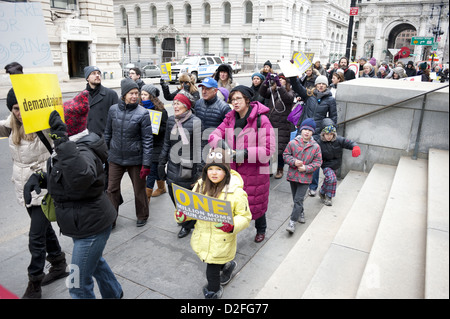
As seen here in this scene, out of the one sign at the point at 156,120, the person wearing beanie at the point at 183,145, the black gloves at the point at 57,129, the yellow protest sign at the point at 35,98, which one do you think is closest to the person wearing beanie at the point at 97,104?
the one sign at the point at 156,120

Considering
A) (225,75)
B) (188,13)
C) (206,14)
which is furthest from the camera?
(188,13)

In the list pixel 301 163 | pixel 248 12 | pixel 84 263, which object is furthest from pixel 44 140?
pixel 248 12

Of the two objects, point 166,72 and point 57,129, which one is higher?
point 166,72

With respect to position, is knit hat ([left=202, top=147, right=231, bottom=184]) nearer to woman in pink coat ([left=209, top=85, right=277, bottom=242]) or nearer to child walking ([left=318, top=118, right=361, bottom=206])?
woman in pink coat ([left=209, top=85, right=277, bottom=242])

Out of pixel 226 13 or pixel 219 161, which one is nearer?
pixel 219 161

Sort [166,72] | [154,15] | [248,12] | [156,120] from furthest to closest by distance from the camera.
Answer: [154,15], [248,12], [166,72], [156,120]

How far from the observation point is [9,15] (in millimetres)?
3318

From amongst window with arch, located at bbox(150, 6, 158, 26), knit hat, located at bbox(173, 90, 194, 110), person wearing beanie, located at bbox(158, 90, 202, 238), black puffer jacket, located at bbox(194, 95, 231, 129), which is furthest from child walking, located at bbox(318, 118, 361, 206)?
window with arch, located at bbox(150, 6, 158, 26)

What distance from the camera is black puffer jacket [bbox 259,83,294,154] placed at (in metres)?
Answer: 6.26

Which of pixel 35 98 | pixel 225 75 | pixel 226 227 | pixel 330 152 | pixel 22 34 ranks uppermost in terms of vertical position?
pixel 22 34

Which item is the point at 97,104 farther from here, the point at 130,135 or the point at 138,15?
the point at 138,15

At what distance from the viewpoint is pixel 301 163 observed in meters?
4.63

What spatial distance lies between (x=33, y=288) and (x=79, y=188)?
1438 mm

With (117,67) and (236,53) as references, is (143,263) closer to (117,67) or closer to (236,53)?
(117,67)
